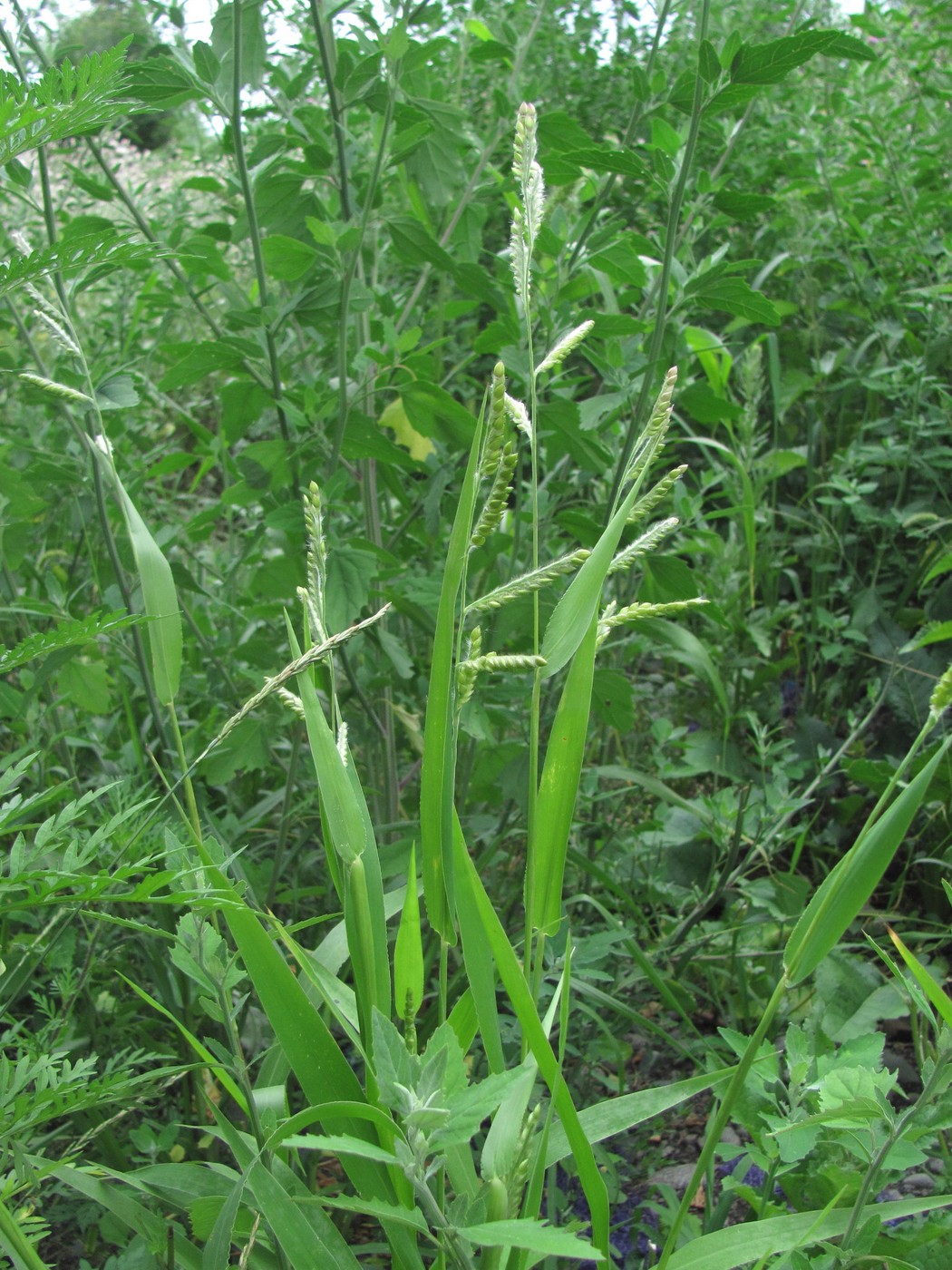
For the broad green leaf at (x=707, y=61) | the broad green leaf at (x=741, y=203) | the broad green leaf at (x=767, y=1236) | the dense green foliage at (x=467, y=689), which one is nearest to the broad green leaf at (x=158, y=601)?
the dense green foliage at (x=467, y=689)

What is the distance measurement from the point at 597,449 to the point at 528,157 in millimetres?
650

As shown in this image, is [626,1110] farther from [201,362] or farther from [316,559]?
[201,362]

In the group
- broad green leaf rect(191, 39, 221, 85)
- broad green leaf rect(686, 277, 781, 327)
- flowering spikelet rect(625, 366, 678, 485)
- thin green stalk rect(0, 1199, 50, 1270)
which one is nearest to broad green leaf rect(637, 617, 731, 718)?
broad green leaf rect(686, 277, 781, 327)

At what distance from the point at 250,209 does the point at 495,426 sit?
0.77 metres

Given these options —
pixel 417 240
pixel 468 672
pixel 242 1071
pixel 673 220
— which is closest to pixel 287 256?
pixel 417 240

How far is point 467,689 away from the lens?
2.50 ft

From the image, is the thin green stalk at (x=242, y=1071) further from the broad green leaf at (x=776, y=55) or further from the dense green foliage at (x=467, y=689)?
the broad green leaf at (x=776, y=55)

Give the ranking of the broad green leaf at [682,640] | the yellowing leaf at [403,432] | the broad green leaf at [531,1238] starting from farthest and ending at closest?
the yellowing leaf at [403,432], the broad green leaf at [682,640], the broad green leaf at [531,1238]

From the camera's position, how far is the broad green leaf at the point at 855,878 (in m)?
0.72

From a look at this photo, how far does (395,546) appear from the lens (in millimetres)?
1731

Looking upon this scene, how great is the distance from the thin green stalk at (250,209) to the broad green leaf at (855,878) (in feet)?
2.79

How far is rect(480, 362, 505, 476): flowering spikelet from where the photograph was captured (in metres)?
0.67

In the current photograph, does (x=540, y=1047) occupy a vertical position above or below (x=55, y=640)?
below

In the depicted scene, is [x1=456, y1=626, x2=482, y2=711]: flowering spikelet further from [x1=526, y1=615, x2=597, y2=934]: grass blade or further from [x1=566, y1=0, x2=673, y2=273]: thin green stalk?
[x1=566, y1=0, x2=673, y2=273]: thin green stalk
